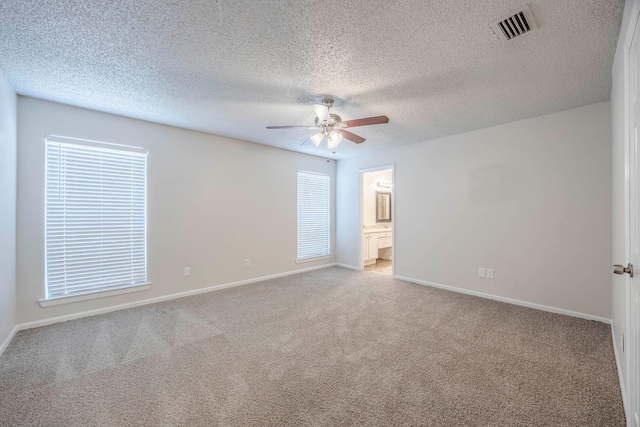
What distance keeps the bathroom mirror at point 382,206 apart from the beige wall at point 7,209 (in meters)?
6.16

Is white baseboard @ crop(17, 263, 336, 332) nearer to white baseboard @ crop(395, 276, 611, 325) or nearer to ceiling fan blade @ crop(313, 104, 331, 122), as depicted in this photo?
white baseboard @ crop(395, 276, 611, 325)

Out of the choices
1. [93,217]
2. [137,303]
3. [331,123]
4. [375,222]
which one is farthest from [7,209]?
[375,222]

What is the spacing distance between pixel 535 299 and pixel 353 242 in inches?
123

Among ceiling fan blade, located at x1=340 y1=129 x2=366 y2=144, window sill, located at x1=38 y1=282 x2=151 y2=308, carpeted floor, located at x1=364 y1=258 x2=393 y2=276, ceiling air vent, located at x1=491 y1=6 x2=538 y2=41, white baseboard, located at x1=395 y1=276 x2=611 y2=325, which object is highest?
ceiling air vent, located at x1=491 y1=6 x2=538 y2=41

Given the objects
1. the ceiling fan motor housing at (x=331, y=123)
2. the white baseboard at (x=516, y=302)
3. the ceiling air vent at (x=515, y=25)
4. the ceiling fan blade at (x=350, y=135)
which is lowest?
the white baseboard at (x=516, y=302)

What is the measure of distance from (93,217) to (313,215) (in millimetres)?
3549

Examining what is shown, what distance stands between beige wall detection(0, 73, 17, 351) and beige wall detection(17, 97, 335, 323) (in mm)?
147

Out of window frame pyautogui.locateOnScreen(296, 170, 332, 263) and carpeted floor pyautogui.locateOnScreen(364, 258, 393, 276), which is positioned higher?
window frame pyautogui.locateOnScreen(296, 170, 332, 263)

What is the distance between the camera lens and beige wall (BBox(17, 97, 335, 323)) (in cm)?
287

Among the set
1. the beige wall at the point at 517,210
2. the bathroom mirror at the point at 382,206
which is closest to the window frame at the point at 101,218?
the beige wall at the point at 517,210

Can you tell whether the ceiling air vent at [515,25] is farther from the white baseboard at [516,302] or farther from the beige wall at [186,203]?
the beige wall at [186,203]

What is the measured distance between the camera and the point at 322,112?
8.70 ft

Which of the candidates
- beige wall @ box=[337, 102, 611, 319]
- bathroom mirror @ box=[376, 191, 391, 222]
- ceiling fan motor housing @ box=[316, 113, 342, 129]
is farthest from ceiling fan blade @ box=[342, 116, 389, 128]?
bathroom mirror @ box=[376, 191, 391, 222]

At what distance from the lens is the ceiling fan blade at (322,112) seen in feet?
8.56
